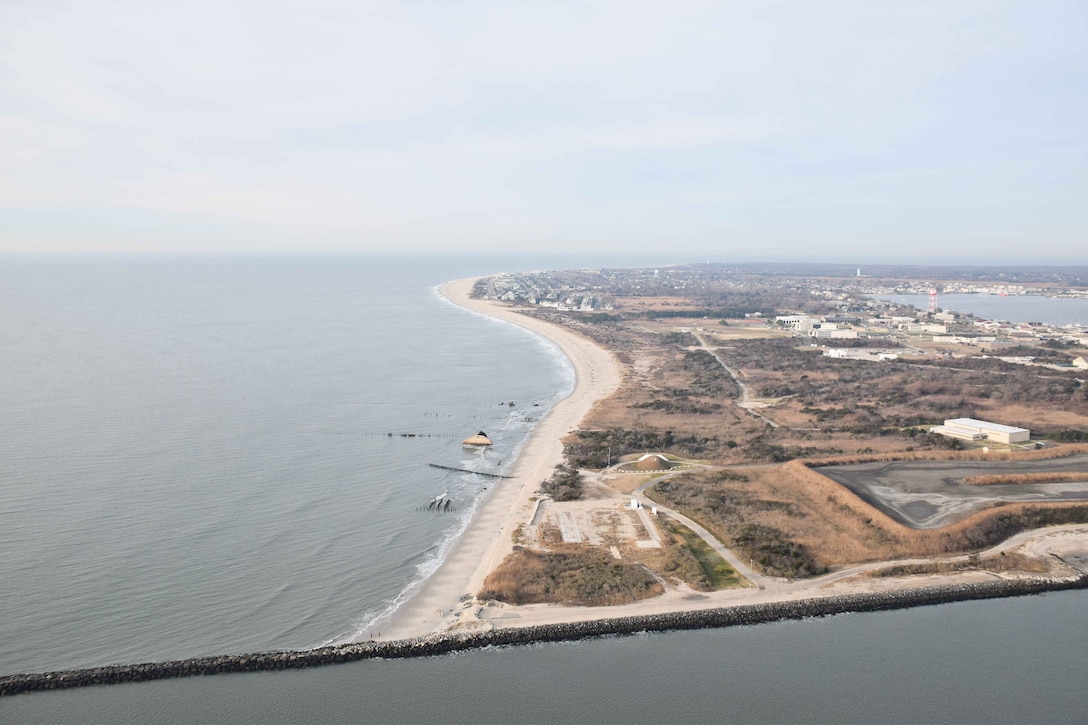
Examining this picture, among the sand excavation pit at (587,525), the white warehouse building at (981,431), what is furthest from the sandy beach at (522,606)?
the white warehouse building at (981,431)

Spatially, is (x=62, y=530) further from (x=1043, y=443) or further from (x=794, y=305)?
(x=794, y=305)

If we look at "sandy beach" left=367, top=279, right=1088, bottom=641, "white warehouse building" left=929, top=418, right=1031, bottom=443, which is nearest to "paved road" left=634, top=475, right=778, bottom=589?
"sandy beach" left=367, top=279, right=1088, bottom=641

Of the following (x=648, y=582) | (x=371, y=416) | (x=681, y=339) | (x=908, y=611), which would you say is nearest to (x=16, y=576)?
(x=648, y=582)

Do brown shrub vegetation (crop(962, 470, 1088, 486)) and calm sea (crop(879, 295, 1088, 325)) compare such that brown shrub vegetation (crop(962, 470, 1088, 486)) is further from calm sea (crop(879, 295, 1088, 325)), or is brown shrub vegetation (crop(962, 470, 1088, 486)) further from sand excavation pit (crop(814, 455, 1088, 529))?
calm sea (crop(879, 295, 1088, 325))

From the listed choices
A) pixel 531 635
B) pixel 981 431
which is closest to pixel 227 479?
pixel 531 635

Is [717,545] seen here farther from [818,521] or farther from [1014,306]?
[1014,306]
